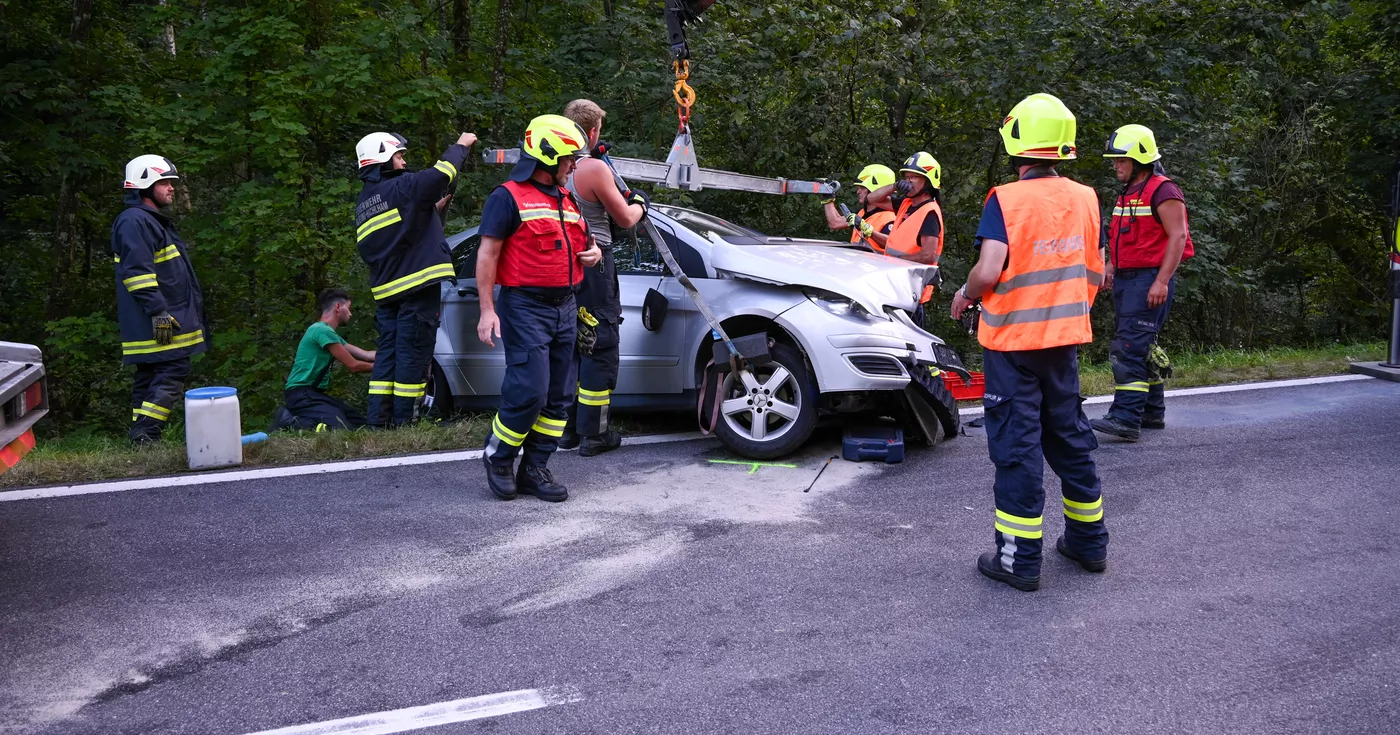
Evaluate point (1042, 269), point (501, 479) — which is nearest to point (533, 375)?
point (501, 479)

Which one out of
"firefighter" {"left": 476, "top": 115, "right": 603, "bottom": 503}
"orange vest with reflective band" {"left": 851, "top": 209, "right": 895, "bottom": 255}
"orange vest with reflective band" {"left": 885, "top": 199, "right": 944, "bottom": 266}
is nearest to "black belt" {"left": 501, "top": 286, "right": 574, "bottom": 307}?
"firefighter" {"left": 476, "top": 115, "right": 603, "bottom": 503}

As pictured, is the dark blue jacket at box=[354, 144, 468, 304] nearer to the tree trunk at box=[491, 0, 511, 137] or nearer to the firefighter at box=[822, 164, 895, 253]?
the firefighter at box=[822, 164, 895, 253]

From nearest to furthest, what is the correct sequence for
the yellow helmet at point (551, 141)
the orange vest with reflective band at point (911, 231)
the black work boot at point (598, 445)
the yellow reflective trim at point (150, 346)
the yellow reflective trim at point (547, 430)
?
the yellow helmet at point (551, 141)
the yellow reflective trim at point (547, 430)
the black work boot at point (598, 445)
the yellow reflective trim at point (150, 346)
the orange vest with reflective band at point (911, 231)

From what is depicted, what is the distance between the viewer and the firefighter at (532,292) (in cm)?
546

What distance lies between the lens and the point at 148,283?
7.36m

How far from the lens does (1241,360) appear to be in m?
10.1

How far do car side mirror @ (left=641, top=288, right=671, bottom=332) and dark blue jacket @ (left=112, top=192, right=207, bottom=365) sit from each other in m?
3.31

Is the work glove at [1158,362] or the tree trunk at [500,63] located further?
the tree trunk at [500,63]

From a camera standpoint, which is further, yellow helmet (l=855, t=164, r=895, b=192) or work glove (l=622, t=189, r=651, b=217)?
yellow helmet (l=855, t=164, r=895, b=192)

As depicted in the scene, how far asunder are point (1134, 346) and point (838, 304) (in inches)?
80.4

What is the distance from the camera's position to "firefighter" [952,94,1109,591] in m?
4.33

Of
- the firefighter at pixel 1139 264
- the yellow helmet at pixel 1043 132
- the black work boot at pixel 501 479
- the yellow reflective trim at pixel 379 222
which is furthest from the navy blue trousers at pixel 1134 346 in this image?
the yellow reflective trim at pixel 379 222

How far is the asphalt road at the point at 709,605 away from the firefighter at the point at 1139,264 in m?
0.77

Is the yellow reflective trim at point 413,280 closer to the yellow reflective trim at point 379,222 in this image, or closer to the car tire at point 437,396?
the yellow reflective trim at point 379,222
